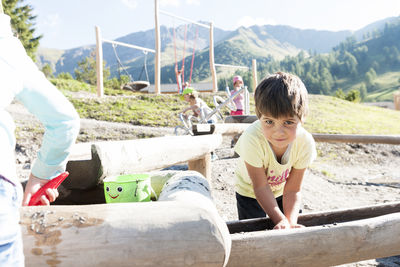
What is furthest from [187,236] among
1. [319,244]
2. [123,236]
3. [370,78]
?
[370,78]

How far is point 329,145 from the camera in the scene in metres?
8.17

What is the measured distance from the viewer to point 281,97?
1648 mm

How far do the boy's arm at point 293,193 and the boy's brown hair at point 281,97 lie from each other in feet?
1.32

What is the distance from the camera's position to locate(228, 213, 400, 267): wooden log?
1159 mm

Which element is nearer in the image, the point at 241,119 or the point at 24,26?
the point at 241,119

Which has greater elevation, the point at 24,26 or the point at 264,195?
the point at 24,26

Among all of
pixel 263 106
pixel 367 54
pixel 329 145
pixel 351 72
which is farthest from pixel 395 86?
pixel 263 106

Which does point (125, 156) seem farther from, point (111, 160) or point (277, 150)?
point (277, 150)

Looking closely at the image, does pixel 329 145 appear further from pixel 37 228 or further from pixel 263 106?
pixel 37 228

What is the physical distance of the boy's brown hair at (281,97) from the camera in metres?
1.65

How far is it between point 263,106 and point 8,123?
3.78 feet

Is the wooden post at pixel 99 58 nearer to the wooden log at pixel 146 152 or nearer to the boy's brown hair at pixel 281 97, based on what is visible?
the wooden log at pixel 146 152

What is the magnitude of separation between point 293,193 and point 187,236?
1145mm

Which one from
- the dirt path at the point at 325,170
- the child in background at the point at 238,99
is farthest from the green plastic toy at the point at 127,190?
the child in background at the point at 238,99
